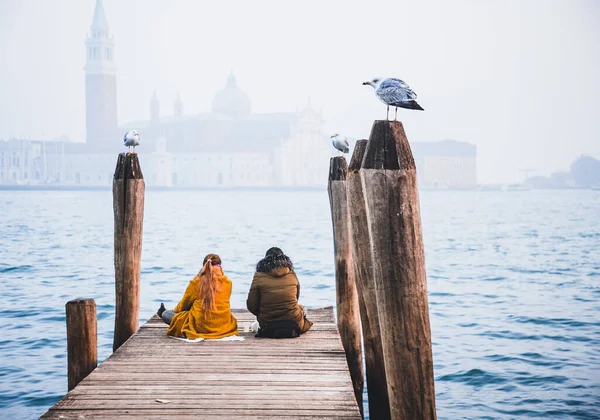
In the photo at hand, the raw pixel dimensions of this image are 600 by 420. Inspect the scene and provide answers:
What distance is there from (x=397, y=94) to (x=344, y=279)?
247 cm

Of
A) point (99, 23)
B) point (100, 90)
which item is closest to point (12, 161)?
point (100, 90)

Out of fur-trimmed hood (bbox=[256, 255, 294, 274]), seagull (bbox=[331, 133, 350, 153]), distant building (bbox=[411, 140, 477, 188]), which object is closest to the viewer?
fur-trimmed hood (bbox=[256, 255, 294, 274])

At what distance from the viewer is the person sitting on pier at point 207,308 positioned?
15.9ft

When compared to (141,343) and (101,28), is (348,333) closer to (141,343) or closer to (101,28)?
(141,343)

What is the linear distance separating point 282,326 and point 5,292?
9.44 metres

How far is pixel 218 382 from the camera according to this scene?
4.05 metres

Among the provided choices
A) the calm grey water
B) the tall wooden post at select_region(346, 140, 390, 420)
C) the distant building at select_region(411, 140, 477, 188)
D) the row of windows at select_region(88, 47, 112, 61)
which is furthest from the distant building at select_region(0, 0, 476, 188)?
the tall wooden post at select_region(346, 140, 390, 420)

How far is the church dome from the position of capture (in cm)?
9462

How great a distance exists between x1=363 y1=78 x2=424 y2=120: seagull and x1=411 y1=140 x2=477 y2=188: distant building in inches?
3777

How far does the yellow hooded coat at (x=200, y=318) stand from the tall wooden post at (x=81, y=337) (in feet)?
2.21

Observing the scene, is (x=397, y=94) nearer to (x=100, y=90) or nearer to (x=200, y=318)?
(x=200, y=318)

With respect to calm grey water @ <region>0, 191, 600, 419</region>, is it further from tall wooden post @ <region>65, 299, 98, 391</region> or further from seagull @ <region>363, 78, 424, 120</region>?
seagull @ <region>363, 78, 424, 120</region>

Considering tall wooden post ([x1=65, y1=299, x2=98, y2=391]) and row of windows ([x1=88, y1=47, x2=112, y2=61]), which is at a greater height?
row of windows ([x1=88, y1=47, x2=112, y2=61])

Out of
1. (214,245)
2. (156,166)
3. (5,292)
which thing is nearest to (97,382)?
(5,292)
